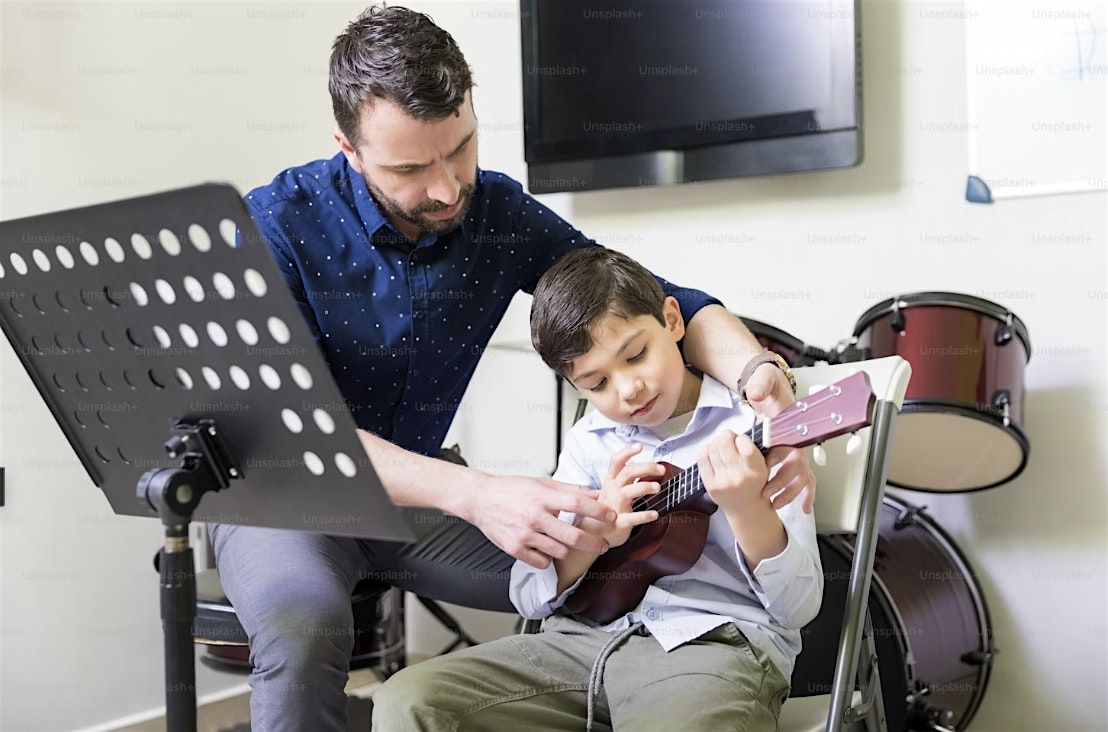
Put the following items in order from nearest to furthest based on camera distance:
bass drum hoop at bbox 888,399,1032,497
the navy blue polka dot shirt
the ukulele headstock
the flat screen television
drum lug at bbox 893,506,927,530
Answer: the ukulele headstock
the navy blue polka dot shirt
bass drum hoop at bbox 888,399,1032,497
drum lug at bbox 893,506,927,530
the flat screen television

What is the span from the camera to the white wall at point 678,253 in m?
2.15

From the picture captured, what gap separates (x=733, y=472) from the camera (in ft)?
3.98

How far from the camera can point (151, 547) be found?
2.62 m

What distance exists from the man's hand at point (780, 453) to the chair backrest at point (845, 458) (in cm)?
4

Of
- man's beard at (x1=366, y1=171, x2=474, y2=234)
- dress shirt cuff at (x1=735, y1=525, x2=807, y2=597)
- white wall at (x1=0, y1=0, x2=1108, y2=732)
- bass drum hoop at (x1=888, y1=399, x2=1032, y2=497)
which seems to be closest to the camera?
dress shirt cuff at (x1=735, y1=525, x2=807, y2=597)

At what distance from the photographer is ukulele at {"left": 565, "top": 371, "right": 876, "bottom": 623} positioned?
1244mm

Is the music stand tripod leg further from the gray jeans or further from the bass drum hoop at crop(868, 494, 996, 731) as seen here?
the bass drum hoop at crop(868, 494, 996, 731)

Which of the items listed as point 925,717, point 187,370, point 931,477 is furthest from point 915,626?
point 187,370

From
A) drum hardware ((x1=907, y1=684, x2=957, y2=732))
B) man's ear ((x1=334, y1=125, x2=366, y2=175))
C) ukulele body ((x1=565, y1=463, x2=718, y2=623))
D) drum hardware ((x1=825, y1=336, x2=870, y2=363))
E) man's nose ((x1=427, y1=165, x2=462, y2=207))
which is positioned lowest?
drum hardware ((x1=907, y1=684, x2=957, y2=732))

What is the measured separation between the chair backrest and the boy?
0.07 m

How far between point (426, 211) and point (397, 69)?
20 cm

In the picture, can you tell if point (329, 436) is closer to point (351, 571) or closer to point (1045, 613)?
point (351, 571)

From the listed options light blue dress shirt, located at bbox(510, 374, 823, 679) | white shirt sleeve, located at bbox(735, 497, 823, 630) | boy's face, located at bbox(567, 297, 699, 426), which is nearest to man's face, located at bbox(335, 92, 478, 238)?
boy's face, located at bbox(567, 297, 699, 426)

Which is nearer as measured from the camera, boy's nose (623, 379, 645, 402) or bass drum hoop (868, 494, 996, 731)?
boy's nose (623, 379, 645, 402)
